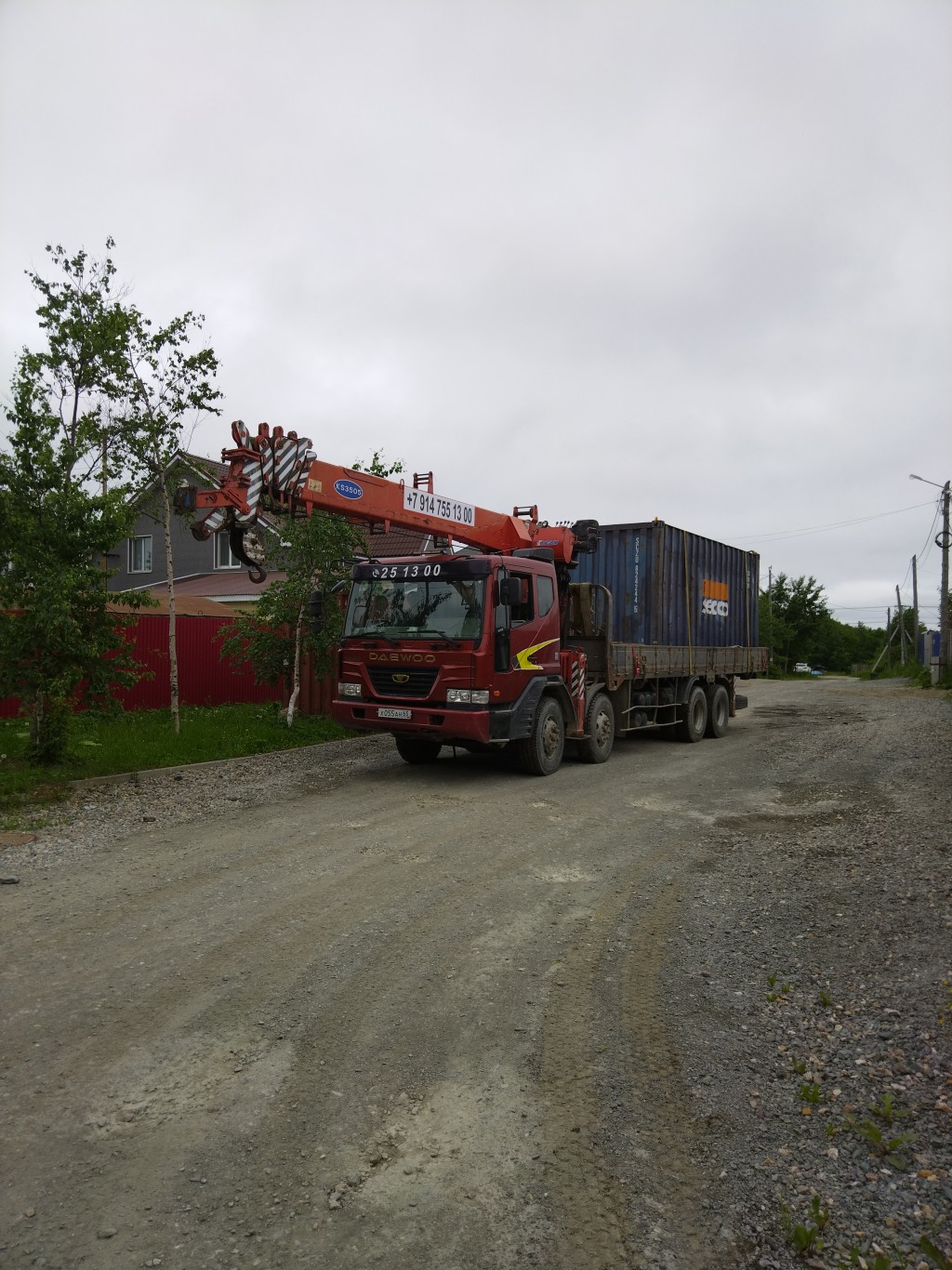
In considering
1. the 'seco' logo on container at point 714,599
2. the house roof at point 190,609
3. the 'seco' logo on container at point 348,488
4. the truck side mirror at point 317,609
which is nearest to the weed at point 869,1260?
the 'seco' logo on container at point 348,488

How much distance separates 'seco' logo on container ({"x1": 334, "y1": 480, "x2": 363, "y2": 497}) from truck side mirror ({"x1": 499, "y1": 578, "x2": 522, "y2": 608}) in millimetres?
1935

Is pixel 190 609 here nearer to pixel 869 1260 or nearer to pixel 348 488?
pixel 348 488

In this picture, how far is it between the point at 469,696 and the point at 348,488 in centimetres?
267

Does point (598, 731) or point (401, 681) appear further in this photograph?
point (598, 731)

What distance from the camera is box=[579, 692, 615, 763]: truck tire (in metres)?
11.6

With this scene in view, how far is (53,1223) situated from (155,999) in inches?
63.3

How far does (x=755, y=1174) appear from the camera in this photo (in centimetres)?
288

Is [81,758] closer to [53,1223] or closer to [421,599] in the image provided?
[421,599]

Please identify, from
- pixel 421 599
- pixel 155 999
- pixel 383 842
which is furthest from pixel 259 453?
pixel 155 999

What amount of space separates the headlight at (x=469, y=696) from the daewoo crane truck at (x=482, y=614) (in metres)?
0.02

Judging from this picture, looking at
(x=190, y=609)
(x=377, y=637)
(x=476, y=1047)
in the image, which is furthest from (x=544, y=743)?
(x=190, y=609)

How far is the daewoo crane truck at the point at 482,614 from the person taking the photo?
8.22 m

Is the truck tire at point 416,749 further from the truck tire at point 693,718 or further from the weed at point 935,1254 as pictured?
the weed at point 935,1254

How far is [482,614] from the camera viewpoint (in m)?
9.55
